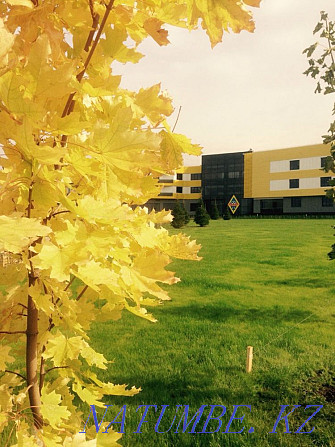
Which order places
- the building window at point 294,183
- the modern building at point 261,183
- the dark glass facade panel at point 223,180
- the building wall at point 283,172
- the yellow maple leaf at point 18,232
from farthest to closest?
the dark glass facade panel at point 223,180 → the building window at point 294,183 → the modern building at point 261,183 → the building wall at point 283,172 → the yellow maple leaf at point 18,232

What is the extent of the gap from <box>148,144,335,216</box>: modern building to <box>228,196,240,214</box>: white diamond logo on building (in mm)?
429

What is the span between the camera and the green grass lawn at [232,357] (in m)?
3.22

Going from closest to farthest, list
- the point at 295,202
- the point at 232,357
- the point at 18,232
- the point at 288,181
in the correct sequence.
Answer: the point at 18,232 → the point at 232,357 → the point at 288,181 → the point at 295,202

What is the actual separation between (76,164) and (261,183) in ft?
153

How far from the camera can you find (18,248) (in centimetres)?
68

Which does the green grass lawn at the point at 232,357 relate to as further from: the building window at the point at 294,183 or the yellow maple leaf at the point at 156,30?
the building window at the point at 294,183

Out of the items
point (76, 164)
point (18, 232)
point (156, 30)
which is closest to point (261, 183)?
point (156, 30)

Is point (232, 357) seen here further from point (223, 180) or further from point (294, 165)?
point (223, 180)

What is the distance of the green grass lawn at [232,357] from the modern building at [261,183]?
31.2 m

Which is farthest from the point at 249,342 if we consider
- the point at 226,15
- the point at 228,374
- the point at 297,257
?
the point at 297,257

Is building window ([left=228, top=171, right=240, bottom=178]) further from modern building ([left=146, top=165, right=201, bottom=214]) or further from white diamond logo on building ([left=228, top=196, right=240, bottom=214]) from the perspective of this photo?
modern building ([left=146, top=165, right=201, bottom=214])

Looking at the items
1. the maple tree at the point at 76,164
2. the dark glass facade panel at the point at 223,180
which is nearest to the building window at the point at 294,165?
the dark glass facade panel at the point at 223,180

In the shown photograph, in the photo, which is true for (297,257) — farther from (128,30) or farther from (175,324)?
(128,30)

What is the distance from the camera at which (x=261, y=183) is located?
45594mm
